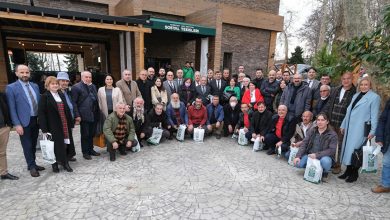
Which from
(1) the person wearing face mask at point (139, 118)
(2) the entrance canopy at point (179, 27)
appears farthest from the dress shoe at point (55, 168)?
(2) the entrance canopy at point (179, 27)

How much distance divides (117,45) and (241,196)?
9877mm

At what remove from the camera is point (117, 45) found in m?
11.6

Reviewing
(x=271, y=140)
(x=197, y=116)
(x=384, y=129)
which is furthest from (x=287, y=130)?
(x=197, y=116)

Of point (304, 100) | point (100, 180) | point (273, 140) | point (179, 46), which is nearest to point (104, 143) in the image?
point (100, 180)

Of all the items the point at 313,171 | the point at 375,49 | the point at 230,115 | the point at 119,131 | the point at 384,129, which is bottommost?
the point at 313,171

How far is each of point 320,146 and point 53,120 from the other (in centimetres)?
479

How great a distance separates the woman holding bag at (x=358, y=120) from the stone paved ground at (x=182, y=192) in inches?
18.0

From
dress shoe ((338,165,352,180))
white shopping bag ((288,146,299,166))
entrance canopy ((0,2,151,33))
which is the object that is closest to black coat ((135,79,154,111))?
entrance canopy ((0,2,151,33))

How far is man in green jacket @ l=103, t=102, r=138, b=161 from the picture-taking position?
517 centimetres

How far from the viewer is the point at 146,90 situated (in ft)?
21.7

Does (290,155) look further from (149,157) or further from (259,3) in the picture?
(259,3)

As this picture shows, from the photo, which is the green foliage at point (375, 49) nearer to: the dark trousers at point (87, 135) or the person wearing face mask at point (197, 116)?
the person wearing face mask at point (197, 116)

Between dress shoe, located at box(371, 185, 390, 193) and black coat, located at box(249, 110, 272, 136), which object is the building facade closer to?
black coat, located at box(249, 110, 272, 136)

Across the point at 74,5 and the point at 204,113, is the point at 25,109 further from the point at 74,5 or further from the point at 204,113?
the point at 74,5
